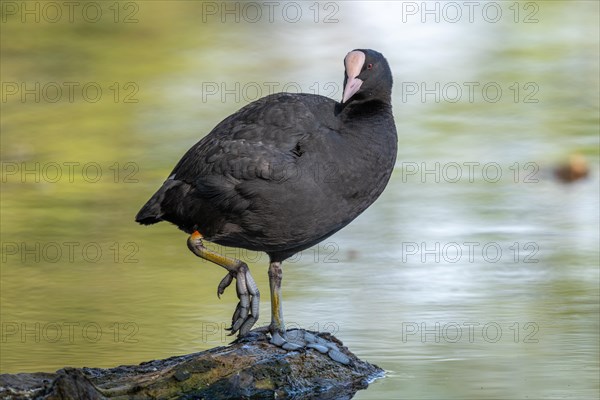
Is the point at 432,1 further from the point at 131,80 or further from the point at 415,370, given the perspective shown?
the point at 415,370

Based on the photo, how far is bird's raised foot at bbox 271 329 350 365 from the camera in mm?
6359

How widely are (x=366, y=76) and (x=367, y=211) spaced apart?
3620 millimetres

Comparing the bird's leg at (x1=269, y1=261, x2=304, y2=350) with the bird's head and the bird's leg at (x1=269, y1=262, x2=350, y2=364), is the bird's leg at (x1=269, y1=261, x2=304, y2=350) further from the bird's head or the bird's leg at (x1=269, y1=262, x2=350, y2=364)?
the bird's head

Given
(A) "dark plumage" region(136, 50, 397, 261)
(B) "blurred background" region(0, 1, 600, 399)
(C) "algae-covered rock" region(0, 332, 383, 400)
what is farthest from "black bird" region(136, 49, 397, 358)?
(B) "blurred background" region(0, 1, 600, 399)

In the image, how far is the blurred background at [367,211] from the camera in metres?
7.04

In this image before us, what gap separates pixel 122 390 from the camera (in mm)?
5797

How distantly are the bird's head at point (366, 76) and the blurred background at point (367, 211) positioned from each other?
1.32 m

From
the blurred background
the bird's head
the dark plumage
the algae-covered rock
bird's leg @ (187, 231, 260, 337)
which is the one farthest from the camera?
the blurred background

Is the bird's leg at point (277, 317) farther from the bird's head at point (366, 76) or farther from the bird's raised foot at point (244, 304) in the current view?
the bird's head at point (366, 76)

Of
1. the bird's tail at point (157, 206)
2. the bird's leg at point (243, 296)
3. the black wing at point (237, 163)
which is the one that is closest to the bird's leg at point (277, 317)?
the bird's leg at point (243, 296)

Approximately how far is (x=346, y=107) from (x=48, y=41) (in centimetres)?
991

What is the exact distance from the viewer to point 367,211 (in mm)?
10172

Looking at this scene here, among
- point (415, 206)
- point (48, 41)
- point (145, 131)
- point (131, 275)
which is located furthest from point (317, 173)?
point (48, 41)

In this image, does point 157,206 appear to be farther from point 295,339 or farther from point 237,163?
point 295,339
